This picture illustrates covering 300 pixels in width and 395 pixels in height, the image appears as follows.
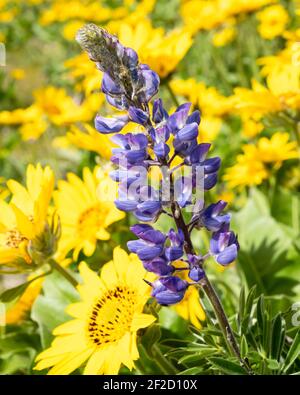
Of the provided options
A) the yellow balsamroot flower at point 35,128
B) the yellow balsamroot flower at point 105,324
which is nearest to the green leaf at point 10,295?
the yellow balsamroot flower at point 105,324

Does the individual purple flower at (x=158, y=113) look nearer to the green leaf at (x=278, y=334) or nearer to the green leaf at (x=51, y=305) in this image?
the green leaf at (x=278, y=334)

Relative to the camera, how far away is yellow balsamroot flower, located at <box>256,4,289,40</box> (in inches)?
149

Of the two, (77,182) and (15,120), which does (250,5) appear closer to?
(15,120)

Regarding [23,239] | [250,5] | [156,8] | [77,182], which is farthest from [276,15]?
[23,239]

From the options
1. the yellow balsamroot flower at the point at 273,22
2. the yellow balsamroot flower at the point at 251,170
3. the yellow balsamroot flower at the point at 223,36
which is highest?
the yellow balsamroot flower at the point at 223,36

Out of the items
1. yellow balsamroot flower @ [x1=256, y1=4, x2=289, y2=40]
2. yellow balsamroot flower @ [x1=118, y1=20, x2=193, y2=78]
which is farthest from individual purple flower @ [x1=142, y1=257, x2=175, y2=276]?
yellow balsamroot flower @ [x1=256, y1=4, x2=289, y2=40]

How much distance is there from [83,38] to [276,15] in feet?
10.1

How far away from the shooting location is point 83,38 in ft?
3.69

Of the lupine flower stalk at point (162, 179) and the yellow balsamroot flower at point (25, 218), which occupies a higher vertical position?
the yellow balsamroot flower at point (25, 218)

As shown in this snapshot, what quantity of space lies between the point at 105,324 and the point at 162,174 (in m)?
0.50

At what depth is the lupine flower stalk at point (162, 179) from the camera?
1.21 metres

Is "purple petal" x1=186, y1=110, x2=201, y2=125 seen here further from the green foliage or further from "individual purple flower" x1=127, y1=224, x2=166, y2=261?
the green foliage
